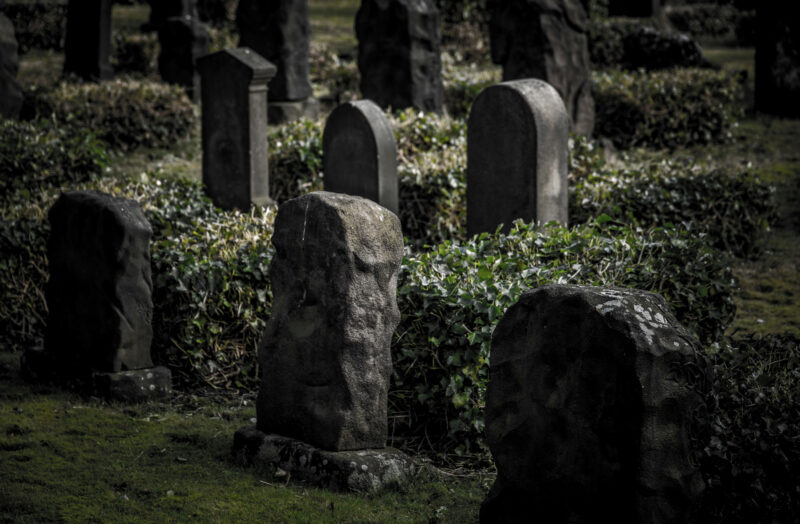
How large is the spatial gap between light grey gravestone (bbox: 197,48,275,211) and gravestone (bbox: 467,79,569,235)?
2470 mm

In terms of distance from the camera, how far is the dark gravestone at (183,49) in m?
15.7

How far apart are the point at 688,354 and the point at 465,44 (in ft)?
58.0

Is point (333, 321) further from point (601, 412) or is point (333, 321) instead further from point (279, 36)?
point (279, 36)

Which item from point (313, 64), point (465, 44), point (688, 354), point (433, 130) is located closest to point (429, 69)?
point (433, 130)

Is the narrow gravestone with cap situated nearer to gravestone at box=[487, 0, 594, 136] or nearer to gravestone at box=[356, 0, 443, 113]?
gravestone at box=[487, 0, 594, 136]

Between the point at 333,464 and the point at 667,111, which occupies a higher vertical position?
the point at 667,111

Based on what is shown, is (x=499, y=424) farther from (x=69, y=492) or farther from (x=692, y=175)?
(x=692, y=175)

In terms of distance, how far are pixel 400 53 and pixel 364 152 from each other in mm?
4948

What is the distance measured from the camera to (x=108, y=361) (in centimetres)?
589

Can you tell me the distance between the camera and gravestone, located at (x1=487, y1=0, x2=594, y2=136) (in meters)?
11.4

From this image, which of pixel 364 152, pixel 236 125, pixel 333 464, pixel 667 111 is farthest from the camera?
pixel 667 111

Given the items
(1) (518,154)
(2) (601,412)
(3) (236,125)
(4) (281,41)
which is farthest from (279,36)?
(2) (601,412)

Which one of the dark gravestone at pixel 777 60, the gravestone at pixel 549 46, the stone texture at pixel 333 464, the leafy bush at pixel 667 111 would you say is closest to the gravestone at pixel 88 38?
the gravestone at pixel 549 46

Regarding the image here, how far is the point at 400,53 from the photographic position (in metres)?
12.6
